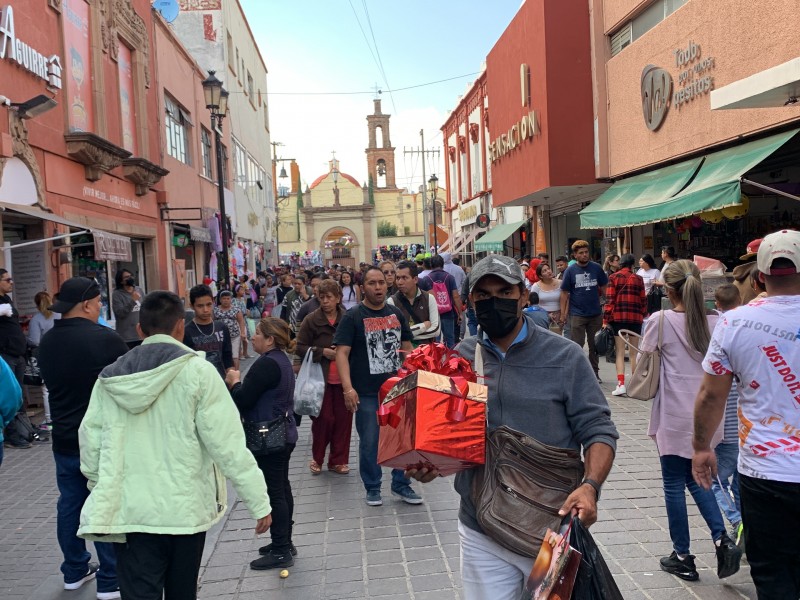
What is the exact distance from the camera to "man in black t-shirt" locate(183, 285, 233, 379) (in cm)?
685

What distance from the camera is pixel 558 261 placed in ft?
45.3

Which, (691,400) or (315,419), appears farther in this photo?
(315,419)

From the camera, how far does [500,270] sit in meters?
2.70

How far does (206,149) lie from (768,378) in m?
24.3

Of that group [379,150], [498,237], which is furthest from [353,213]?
[498,237]

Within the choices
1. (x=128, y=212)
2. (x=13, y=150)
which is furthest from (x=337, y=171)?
(x=13, y=150)

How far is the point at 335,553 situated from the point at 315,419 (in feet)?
6.50

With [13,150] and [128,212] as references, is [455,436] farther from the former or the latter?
[128,212]

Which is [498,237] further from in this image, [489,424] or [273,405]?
[489,424]

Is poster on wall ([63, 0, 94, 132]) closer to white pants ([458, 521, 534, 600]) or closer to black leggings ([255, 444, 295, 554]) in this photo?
black leggings ([255, 444, 295, 554])

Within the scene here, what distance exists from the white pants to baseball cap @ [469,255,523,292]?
37.1 inches

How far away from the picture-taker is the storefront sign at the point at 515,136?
765 inches

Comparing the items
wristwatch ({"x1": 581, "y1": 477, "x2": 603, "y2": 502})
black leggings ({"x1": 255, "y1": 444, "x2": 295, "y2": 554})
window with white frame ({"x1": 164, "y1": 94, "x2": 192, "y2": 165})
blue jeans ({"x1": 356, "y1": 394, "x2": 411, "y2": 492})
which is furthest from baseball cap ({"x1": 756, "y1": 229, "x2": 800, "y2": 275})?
window with white frame ({"x1": 164, "y1": 94, "x2": 192, "y2": 165})

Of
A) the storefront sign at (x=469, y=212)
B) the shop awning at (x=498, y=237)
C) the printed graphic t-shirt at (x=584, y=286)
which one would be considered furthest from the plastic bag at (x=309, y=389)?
the storefront sign at (x=469, y=212)
